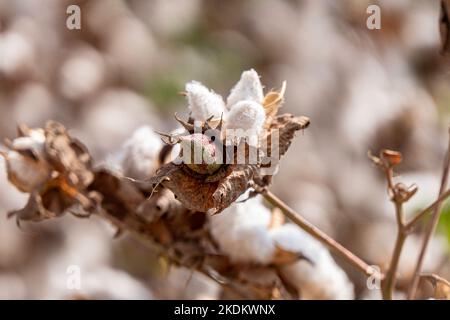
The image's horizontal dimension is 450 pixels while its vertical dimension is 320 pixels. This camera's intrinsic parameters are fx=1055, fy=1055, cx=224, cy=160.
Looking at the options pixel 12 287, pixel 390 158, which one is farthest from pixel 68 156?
pixel 12 287

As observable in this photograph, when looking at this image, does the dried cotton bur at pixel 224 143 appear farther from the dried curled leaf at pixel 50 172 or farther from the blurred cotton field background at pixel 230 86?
the blurred cotton field background at pixel 230 86

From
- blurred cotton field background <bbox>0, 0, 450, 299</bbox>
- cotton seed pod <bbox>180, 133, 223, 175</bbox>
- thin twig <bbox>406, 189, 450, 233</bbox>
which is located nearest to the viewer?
cotton seed pod <bbox>180, 133, 223, 175</bbox>

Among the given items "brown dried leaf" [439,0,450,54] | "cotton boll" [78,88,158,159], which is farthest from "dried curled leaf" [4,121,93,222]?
"cotton boll" [78,88,158,159]

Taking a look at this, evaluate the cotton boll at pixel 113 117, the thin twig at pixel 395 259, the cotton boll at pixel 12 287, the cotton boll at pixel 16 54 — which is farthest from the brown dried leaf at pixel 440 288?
the cotton boll at pixel 16 54

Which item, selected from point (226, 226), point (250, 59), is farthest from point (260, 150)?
point (250, 59)

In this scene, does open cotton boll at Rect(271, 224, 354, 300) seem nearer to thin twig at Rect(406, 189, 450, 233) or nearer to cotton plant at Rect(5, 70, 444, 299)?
cotton plant at Rect(5, 70, 444, 299)
